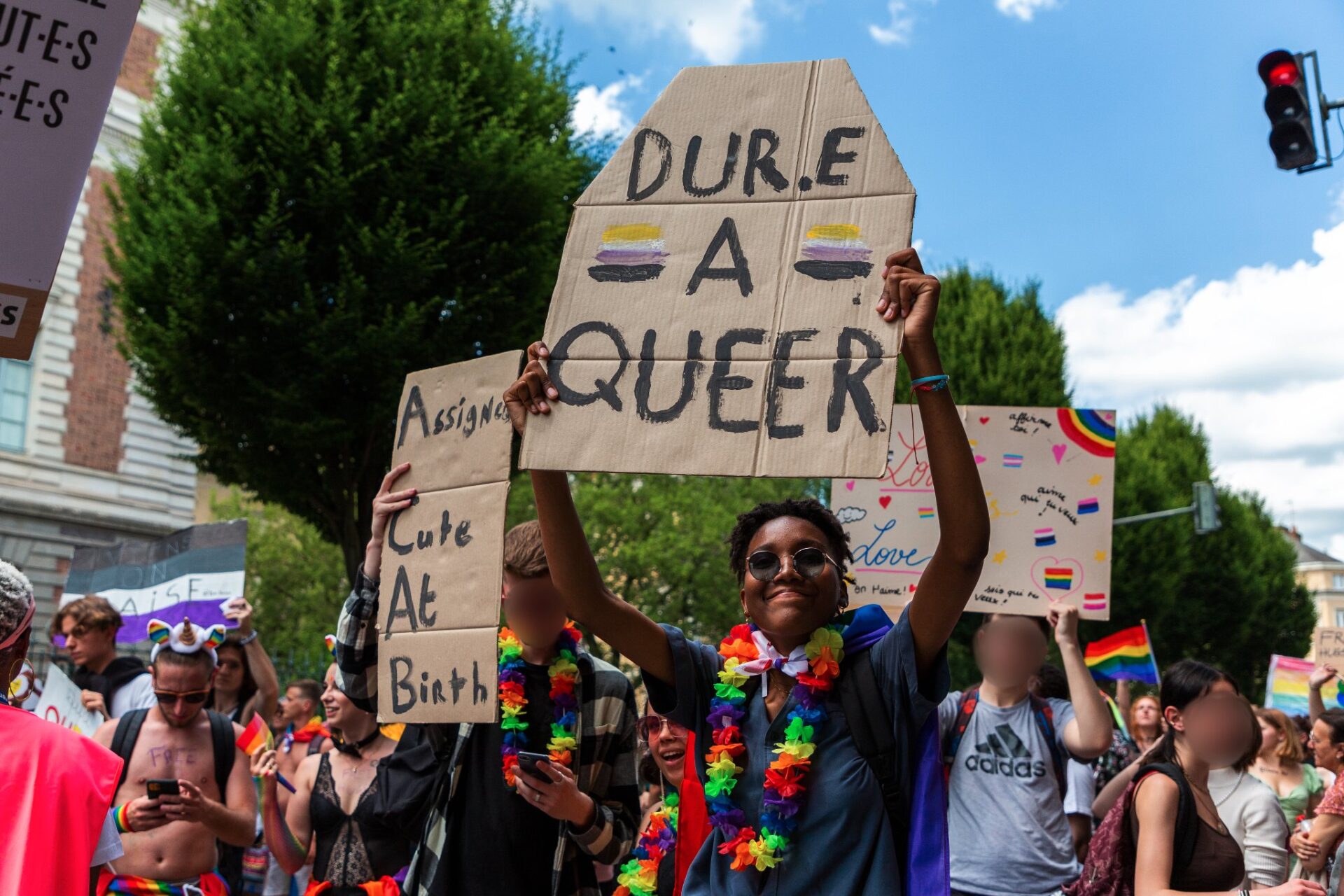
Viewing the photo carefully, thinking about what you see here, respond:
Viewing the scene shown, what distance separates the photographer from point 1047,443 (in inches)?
222

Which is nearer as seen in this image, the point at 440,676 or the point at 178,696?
the point at 440,676

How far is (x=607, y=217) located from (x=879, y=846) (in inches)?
61.1

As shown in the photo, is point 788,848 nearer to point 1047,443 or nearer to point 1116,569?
point 1047,443

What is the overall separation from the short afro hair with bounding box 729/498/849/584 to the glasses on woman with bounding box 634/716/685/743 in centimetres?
114

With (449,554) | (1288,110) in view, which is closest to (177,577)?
(449,554)

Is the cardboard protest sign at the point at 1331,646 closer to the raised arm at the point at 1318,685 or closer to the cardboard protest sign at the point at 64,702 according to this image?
the raised arm at the point at 1318,685

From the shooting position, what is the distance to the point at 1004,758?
4.70 metres

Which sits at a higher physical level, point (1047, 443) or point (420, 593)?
point (1047, 443)

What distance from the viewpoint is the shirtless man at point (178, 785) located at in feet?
15.8

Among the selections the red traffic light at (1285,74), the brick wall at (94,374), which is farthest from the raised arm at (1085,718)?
the brick wall at (94,374)

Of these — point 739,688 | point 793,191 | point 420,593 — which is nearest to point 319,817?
point 420,593

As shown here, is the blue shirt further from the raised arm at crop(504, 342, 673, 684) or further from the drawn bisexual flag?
the drawn bisexual flag

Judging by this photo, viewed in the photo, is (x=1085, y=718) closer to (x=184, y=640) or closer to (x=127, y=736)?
(x=184, y=640)

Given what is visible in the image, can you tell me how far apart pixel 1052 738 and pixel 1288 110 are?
16.1 ft
